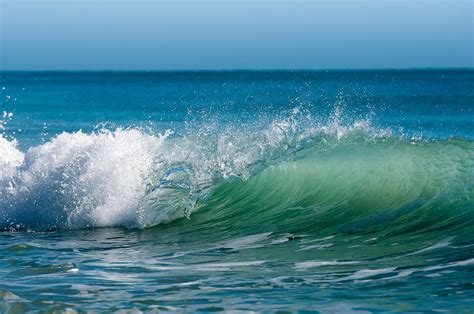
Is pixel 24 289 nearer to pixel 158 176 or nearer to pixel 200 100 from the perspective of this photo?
pixel 158 176

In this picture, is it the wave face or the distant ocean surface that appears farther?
the wave face

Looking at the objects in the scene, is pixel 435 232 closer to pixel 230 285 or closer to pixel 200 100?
pixel 230 285

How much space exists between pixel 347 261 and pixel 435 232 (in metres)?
1.86

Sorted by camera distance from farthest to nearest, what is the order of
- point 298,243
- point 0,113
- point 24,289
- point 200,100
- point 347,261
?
1. point 200,100
2. point 0,113
3. point 298,243
4. point 347,261
5. point 24,289

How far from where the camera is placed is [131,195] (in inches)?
476

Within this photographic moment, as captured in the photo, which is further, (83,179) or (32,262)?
(83,179)

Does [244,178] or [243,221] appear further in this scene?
[244,178]

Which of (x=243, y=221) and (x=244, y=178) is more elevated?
(x=244, y=178)

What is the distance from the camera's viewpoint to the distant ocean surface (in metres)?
7.18

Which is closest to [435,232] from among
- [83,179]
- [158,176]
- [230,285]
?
[230,285]

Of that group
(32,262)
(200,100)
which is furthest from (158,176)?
(200,100)

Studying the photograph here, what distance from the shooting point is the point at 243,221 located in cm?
1173

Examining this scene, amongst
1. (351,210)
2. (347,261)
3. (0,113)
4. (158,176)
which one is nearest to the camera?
(347,261)

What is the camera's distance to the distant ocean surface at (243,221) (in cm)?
718
